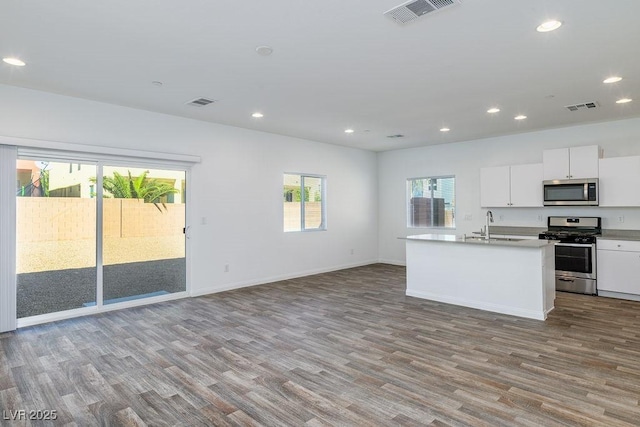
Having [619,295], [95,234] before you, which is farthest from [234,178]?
[619,295]

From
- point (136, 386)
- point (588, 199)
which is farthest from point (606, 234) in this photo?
point (136, 386)

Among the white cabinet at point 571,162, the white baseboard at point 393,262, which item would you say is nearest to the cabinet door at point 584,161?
the white cabinet at point 571,162

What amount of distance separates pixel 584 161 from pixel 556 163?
1.23ft

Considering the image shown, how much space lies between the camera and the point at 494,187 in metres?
6.69

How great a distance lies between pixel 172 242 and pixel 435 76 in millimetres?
4297

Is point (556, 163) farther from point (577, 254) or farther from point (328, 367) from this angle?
point (328, 367)

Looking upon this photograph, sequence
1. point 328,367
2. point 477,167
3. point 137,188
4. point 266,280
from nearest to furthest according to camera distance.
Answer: point 328,367 < point 137,188 < point 266,280 < point 477,167

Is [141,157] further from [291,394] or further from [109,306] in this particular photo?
[291,394]

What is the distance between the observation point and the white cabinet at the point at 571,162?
18.4 ft

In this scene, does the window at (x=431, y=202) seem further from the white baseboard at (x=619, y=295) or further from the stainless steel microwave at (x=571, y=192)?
the white baseboard at (x=619, y=295)

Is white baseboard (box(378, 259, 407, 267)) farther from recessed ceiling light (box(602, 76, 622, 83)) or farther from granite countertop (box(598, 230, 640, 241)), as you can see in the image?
recessed ceiling light (box(602, 76, 622, 83))

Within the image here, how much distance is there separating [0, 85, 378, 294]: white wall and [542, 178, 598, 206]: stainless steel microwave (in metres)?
3.81

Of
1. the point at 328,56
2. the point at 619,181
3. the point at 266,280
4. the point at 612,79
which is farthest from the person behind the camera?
the point at 266,280

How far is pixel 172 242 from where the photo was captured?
5547 mm
